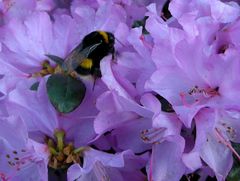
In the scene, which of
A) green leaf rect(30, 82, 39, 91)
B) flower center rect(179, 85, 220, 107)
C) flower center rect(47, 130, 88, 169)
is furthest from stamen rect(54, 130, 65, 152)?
flower center rect(179, 85, 220, 107)

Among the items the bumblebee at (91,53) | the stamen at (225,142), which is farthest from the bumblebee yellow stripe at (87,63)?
the stamen at (225,142)

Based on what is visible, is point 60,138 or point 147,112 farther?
point 60,138

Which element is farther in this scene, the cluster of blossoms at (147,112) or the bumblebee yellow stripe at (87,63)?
the bumblebee yellow stripe at (87,63)

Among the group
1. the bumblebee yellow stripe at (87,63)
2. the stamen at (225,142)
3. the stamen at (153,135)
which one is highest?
the bumblebee yellow stripe at (87,63)

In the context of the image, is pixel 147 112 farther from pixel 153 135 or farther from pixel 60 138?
pixel 60 138

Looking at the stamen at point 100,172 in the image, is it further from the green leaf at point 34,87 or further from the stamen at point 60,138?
the green leaf at point 34,87

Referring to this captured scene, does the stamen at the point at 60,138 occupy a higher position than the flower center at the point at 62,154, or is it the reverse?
the stamen at the point at 60,138

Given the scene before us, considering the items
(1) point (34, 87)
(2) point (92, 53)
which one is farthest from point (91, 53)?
(1) point (34, 87)

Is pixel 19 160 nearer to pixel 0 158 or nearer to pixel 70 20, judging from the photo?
pixel 0 158
